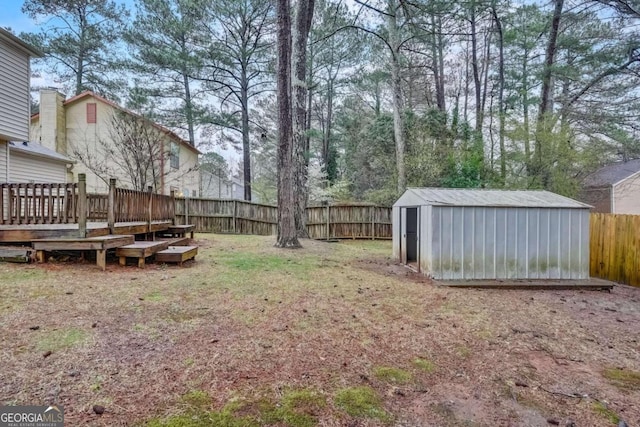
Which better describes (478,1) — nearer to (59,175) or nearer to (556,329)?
(556,329)

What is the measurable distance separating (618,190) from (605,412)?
22044 mm

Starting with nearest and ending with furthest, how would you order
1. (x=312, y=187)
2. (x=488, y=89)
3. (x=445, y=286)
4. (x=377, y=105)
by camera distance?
(x=445, y=286)
(x=488, y=89)
(x=312, y=187)
(x=377, y=105)

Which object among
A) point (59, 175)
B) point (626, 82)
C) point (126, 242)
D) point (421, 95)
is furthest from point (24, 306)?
point (421, 95)

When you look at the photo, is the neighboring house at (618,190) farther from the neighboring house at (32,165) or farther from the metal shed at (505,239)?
the neighboring house at (32,165)

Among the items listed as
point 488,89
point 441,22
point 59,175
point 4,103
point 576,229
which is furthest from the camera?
point 488,89

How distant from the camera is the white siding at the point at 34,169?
1078 cm

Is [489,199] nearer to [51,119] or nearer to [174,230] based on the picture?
[174,230]

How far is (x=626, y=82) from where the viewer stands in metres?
13.4

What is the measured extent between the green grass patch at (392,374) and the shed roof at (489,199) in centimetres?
388

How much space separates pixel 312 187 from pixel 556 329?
16658 mm

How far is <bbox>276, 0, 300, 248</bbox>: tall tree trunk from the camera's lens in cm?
829

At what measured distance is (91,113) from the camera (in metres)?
16.5

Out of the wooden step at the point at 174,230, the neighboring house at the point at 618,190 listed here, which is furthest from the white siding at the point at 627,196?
the wooden step at the point at 174,230

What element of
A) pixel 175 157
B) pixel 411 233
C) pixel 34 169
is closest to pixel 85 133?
pixel 175 157
